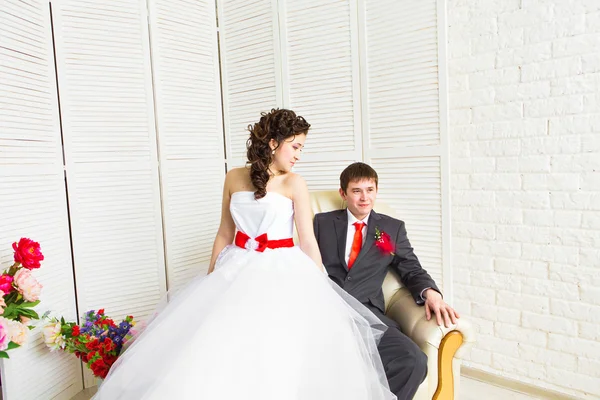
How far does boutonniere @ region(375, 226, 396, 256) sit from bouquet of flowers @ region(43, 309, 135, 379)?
1.41 m

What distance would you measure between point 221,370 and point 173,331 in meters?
0.37

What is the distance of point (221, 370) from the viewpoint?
123 cm

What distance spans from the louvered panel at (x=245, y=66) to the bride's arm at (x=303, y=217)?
1.39 meters

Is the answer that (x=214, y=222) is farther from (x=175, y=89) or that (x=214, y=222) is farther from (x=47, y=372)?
(x=47, y=372)

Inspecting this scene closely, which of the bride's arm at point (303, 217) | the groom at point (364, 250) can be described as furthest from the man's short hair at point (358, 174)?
the bride's arm at point (303, 217)

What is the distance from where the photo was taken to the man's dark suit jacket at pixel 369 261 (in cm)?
215

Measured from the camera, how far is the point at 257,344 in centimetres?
133

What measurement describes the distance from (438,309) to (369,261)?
0.44 metres

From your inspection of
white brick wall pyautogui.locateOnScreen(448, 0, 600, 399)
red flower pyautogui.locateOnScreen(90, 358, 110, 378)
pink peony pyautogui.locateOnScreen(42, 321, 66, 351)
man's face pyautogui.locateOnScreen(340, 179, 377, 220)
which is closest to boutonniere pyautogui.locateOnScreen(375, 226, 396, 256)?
man's face pyautogui.locateOnScreen(340, 179, 377, 220)

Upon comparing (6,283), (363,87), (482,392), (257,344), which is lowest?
(482,392)

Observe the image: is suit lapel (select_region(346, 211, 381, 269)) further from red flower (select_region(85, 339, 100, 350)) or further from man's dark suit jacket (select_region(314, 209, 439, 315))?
red flower (select_region(85, 339, 100, 350))

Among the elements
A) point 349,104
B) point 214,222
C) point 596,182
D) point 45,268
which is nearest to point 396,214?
point 349,104

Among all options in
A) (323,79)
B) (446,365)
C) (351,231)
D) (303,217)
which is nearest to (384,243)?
(351,231)

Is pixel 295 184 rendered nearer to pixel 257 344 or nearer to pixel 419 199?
pixel 257 344
